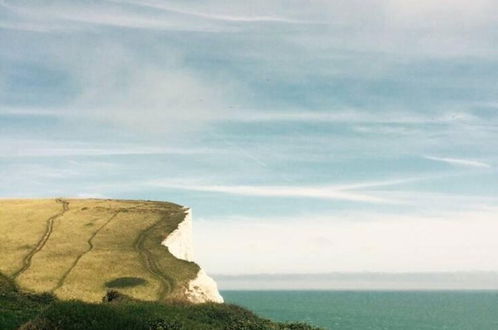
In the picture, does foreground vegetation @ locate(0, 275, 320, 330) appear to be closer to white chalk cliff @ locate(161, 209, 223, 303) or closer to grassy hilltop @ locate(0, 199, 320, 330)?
grassy hilltop @ locate(0, 199, 320, 330)

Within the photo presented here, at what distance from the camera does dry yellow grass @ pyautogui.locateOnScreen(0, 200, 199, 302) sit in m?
69.4

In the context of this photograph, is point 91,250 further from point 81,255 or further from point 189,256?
point 189,256

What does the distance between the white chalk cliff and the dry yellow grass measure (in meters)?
1.29

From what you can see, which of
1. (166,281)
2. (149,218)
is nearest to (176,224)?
(149,218)

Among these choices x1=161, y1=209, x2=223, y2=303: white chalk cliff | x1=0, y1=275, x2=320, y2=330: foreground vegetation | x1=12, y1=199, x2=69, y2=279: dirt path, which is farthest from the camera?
x1=12, y1=199, x2=69, y2=279: dirt path

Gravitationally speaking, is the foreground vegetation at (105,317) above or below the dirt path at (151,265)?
below

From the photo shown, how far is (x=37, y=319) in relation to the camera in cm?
2650

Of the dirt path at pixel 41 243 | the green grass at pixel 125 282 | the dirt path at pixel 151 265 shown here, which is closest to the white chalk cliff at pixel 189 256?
the dirt path at pixel 151 265

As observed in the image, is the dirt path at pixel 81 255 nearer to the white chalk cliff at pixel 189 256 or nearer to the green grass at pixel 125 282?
the green grass at pixel 125 282

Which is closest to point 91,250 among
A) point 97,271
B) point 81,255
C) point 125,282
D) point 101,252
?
point 101,252

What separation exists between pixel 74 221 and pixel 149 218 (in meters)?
13.5

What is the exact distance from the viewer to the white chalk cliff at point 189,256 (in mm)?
73312

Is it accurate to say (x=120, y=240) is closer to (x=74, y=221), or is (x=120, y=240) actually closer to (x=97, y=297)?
(x=74, y=221)

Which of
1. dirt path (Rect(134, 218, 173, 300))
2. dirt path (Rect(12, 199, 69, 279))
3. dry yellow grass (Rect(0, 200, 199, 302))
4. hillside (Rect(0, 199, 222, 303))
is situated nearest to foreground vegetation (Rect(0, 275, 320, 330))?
hillside (Rect(0, 199, 222, 303))
